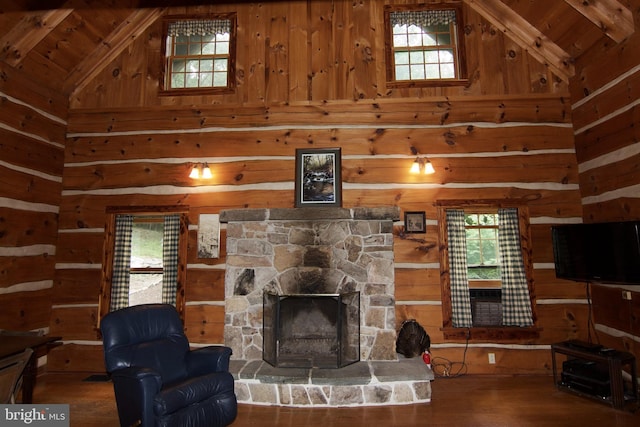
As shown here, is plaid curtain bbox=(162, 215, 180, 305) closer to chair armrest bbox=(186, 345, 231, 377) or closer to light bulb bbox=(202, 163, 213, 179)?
light bulb bbox=(202, 163, 213, 179)

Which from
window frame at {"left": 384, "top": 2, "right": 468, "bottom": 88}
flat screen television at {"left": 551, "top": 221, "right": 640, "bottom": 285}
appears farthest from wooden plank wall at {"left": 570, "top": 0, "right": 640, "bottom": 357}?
window frame at {"left": 384, "top": 2, "right": 468, "bottom": 88}

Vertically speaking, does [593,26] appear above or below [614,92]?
above

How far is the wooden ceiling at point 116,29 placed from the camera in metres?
3.88

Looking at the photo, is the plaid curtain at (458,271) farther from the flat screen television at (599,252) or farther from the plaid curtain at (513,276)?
the flat screen television at (599,252)

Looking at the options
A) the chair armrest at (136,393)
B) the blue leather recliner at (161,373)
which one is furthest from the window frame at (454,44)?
the chair armrest at (136,393)

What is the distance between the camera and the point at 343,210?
4.03 metres

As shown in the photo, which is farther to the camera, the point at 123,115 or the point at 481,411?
the point at 123,115

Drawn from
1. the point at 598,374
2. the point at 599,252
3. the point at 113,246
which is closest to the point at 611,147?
the point at 599,252

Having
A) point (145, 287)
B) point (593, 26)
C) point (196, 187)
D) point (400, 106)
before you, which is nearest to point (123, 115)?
point (196, 187)

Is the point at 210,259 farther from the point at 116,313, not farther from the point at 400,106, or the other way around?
the point at 400,106

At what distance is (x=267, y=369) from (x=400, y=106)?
349cm

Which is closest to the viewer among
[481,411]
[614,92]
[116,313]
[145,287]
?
[116,313]

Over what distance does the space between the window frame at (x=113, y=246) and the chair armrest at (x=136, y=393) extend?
5.91 ft

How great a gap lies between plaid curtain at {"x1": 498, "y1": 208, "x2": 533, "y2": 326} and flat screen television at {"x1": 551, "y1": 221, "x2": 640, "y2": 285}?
0.39 m
